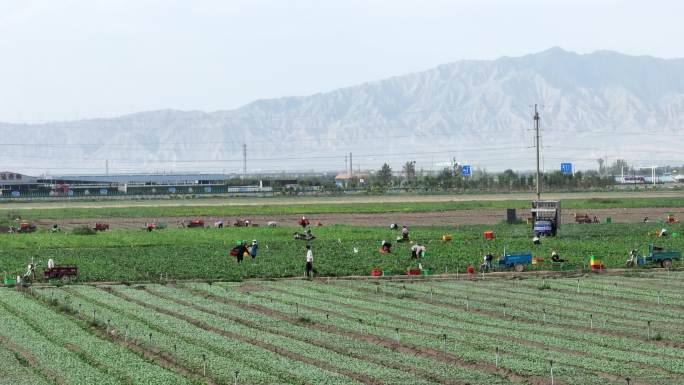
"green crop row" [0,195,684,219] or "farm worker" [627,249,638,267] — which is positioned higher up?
"green crop row" [0,195,684,219]

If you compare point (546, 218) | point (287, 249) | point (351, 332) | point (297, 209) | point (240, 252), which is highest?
point (546, 218)

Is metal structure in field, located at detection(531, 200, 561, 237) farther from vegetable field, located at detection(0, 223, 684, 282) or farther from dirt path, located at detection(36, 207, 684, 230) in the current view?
dirt path, located at detection(36, 207, 684, 230)

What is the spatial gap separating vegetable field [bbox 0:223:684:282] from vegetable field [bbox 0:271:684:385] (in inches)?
196

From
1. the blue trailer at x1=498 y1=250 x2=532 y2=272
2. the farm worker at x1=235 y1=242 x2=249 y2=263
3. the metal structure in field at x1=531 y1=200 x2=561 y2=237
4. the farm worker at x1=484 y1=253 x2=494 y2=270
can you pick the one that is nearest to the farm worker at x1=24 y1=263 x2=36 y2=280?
the farm worker at x1=235 y1=242 x2=249 y2=263

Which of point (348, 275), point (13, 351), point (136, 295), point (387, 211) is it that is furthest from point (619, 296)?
point (387, 211)

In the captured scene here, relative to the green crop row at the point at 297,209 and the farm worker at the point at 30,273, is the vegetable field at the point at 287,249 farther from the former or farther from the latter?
the green crop row at the point at 297,209

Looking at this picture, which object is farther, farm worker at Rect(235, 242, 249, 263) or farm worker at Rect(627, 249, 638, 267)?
farm worker at Rect(235, 242, 249, 263)

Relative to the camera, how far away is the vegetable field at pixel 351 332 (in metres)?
27.9

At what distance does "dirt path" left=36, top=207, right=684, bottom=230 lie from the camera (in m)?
91.0

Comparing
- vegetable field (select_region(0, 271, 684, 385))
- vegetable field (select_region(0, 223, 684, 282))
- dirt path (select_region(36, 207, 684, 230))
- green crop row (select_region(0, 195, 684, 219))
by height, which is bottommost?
vegetable field (select_region(0, 271, 684, 385))

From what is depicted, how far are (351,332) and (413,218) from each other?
6439 centimetres

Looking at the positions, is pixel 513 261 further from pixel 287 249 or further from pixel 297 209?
pixel 297 209

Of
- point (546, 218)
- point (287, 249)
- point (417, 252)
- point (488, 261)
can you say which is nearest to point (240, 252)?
point (287, 249)

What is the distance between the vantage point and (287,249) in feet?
208
